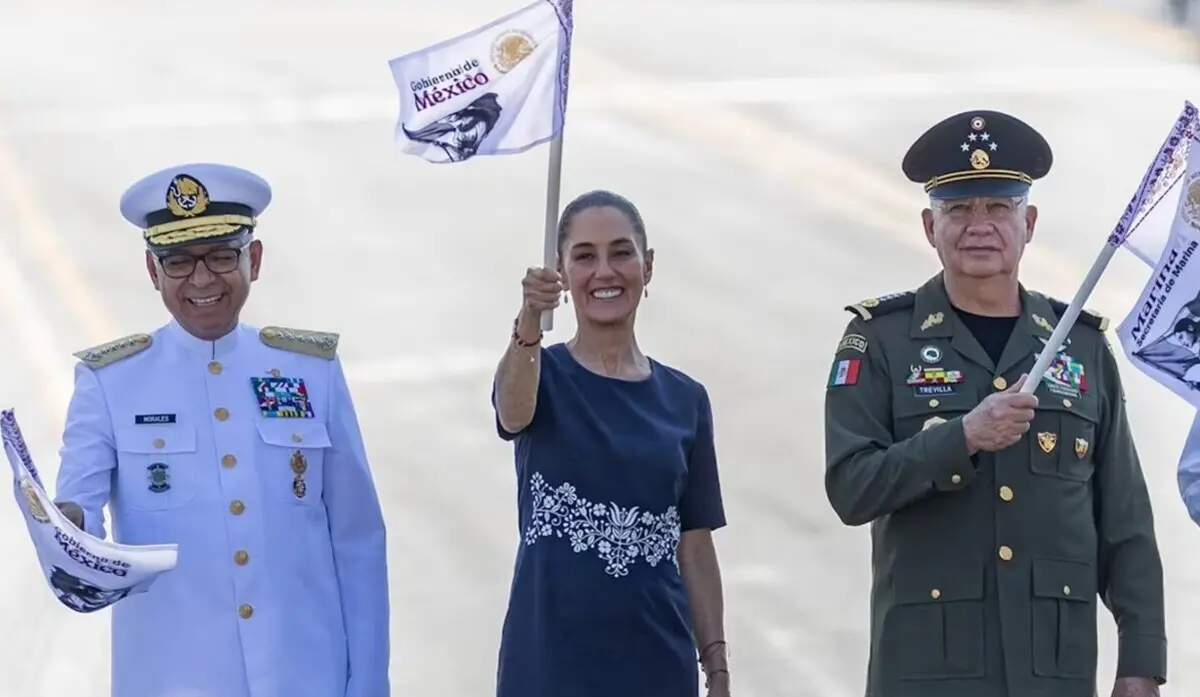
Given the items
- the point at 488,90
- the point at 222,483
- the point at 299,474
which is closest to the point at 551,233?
the point at 488,90

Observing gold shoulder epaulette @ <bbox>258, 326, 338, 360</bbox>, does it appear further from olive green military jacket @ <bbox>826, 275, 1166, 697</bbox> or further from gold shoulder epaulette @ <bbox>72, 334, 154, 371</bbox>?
olive green military jacket @ <bbox>826, 275, 1166, 697</bbox>

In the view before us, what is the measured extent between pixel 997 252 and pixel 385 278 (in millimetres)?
5564

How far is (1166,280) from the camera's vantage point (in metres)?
3.80

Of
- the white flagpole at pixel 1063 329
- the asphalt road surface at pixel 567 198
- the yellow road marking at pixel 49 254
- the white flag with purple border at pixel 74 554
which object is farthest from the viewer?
the yellow road marking at pixel 49 254

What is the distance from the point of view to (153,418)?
12.5ft

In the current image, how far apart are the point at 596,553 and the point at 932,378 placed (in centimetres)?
75

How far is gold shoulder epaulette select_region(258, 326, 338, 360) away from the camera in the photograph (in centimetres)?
400

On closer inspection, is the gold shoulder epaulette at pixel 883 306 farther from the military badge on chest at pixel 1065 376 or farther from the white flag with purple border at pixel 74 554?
the white flag with purple border at pixel 74 554

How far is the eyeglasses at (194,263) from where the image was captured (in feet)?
12.5

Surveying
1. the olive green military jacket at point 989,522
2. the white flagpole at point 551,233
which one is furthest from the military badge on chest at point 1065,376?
the white flagpole at point 551,233

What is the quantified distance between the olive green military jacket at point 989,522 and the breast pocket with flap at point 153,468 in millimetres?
1215

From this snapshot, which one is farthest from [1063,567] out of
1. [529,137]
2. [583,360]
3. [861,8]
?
[861,8]

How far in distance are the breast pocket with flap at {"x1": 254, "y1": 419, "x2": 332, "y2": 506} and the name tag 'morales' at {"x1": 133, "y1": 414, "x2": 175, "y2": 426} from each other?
0.17 meters

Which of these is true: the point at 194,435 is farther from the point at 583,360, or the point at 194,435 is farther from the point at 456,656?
the point at 456,656
